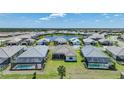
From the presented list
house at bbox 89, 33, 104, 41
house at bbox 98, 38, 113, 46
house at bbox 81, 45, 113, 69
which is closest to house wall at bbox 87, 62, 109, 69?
house at bbox 81, 45, 113, 69

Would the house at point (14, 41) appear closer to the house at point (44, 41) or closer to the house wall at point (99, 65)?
the house at point (44, 41)

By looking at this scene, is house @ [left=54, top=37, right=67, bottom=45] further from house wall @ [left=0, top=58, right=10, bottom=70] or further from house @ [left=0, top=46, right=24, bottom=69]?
house wall @ [left=0, top=58, right=10, bottom=70]

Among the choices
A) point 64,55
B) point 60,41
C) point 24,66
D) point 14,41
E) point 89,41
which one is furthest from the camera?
point 60,41

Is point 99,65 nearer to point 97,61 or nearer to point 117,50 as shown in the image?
point 97,61

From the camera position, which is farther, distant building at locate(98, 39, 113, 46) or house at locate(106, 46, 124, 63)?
distant building at locate(98, 39, 113, 46)

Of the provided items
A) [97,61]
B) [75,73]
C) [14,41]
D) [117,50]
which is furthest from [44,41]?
[75,73]

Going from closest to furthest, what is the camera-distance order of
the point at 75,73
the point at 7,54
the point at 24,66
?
1. the point at 75,73
2. the point at 24,66
3. the point at 7,54

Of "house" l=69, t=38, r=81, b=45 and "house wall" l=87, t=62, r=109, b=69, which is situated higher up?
"house" l=69, t=38, r=81, b=45
